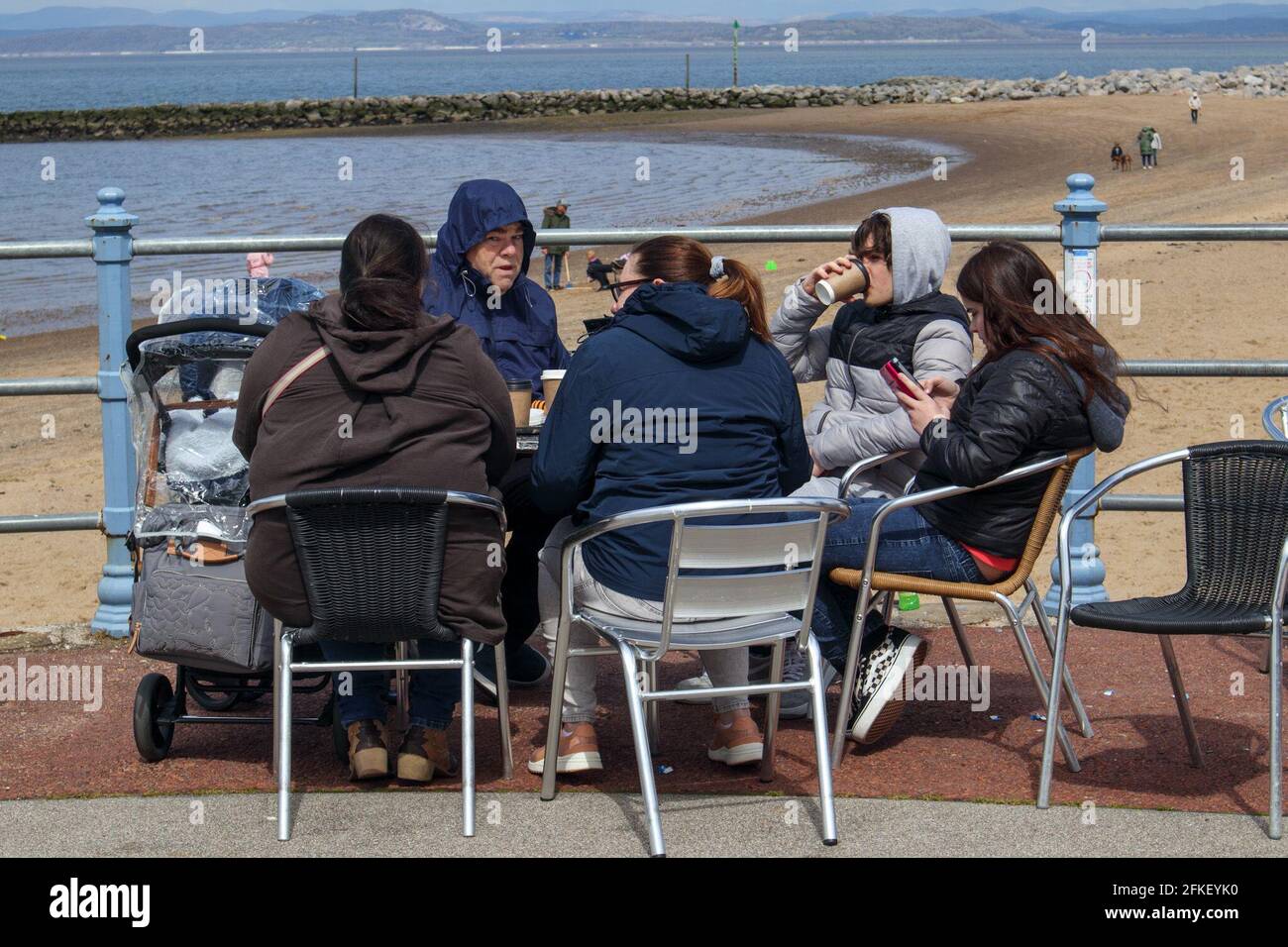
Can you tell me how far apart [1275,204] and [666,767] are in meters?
22.5

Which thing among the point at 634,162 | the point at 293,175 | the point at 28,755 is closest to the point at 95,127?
the point at 293,175

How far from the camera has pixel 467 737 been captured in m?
3.88

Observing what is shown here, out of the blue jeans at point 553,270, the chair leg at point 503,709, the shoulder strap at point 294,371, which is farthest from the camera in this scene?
the blue jeans at point 553,270

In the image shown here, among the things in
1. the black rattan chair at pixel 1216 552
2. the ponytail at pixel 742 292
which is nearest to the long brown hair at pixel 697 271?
the ponytail at pixel 742 292

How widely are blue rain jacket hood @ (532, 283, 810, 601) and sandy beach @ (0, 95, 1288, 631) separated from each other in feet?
4.16

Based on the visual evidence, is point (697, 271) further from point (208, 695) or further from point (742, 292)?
point (208, 695)

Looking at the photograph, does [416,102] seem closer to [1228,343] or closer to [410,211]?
[410,211]

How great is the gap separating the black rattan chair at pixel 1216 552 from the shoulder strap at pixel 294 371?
1.97 m

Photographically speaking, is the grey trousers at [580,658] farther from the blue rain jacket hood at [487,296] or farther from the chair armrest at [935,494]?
the blue rain jacket hood at [487,296]

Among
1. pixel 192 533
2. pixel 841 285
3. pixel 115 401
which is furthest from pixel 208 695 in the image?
pixel 841 285

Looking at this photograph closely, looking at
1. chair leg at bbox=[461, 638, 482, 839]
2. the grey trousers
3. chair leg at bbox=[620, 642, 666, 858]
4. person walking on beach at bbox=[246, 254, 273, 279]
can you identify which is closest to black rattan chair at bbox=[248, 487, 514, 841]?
chair leg at bbox=[461, 638, 482, 839]

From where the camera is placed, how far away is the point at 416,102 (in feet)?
220

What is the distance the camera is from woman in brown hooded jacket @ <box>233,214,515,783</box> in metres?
3.92

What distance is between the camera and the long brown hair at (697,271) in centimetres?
419
